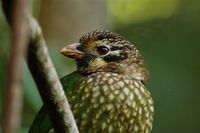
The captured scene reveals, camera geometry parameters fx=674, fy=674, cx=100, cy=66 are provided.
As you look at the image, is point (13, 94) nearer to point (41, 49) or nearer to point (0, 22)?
point (41, 49)

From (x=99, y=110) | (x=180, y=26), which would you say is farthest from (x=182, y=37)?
(x=99, y=110)

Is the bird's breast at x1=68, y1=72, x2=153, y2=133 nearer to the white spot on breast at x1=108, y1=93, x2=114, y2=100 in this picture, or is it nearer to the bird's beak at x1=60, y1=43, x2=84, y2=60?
the white spot on breast at x1=108, y1=93, x2=114, y2=100

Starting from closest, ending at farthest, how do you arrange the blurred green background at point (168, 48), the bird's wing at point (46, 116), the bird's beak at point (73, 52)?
the bird's wing at point (46, 116) → the bird's beak at point (73, 52) → the blurred green background at point (168, 48)

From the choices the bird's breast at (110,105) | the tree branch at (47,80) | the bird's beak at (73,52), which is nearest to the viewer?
the tree branch at (47,80)

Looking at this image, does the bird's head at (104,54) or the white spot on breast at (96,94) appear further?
the bird's head at (104,54)

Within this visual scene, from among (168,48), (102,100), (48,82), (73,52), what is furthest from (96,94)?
(168,48)

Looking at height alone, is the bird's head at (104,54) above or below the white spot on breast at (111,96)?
above

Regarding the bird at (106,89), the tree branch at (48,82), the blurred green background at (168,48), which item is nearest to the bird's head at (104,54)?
the bird at (106,89)

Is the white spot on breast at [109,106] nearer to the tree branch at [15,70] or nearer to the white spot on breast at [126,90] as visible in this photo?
the white spot on breast at [126,90]
